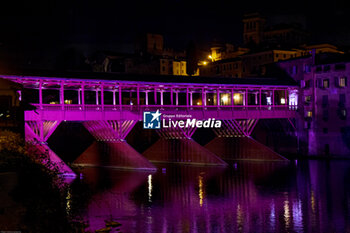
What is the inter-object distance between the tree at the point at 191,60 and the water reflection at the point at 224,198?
61731 millimetres

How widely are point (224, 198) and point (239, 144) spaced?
2566 cm

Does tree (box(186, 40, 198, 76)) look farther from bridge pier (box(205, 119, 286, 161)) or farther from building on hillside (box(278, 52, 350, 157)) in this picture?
bridge pier (box(205, 119, 286, 161))

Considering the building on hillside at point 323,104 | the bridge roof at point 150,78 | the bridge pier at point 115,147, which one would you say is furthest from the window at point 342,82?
the bridge pier at point 115,147

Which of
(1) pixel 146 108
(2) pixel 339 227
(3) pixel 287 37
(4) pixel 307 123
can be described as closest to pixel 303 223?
(2) pixel 339 227

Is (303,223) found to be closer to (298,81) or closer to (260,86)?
(260,86)

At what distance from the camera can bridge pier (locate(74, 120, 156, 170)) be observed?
54.7 m

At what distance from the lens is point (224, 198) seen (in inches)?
1607

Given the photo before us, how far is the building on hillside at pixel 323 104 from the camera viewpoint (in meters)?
65.7

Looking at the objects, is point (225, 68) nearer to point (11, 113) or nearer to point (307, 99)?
point (307, 99)

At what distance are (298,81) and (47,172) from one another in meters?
56.5

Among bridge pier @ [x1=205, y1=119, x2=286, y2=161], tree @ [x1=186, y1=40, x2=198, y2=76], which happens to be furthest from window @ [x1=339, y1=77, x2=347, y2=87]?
tree @ [x1=186, y1=40, x2=198, y2=76]

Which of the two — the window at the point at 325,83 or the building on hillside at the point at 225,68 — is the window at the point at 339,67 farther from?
the building on hillside at the point at 225,68

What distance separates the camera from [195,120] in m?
59.5

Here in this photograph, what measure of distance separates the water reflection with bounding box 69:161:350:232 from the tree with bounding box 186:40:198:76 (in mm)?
61731
